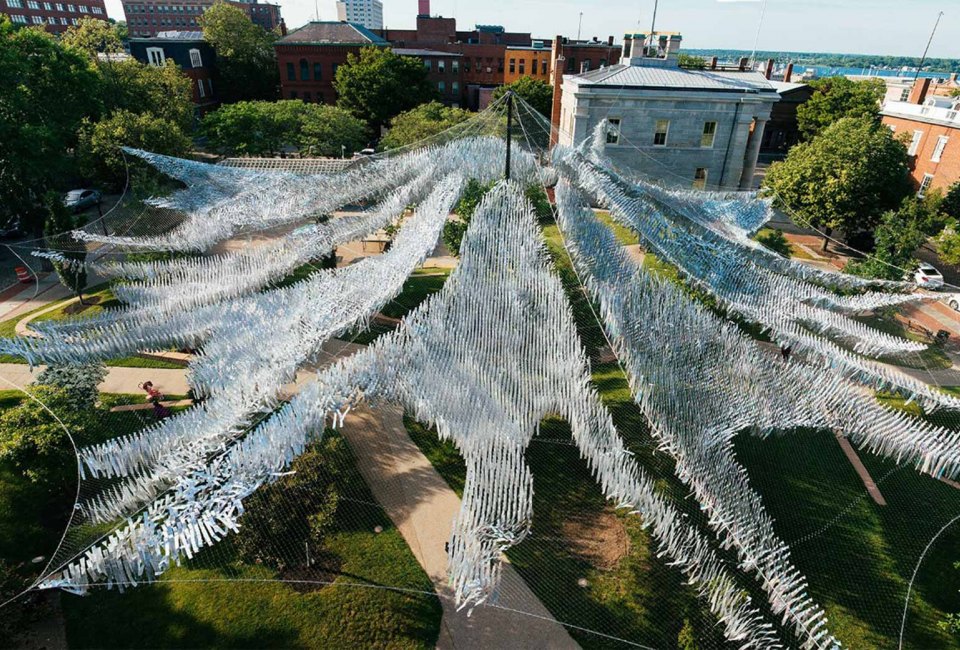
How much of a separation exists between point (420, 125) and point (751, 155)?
24.8m

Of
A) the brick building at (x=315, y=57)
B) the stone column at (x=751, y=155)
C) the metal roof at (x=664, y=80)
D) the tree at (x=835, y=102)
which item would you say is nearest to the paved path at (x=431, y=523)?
the metal roof at (x=664, y=80)

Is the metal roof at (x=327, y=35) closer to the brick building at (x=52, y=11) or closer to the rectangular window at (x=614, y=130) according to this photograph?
the rectangular window at (x=614, y=130)

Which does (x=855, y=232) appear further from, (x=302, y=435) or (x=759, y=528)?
(x=302, y=435)

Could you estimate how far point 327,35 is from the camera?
61375mm

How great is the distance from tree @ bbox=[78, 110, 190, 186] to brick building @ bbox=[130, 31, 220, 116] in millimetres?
26508

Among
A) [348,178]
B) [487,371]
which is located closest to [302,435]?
[487,371]

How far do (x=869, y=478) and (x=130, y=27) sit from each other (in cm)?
15014

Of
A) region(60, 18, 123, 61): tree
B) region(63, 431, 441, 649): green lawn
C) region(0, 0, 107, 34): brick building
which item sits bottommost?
region(63, 431, 441, 649): green lawn

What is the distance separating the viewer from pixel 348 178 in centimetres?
2036

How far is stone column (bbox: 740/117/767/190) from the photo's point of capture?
39.0 metres

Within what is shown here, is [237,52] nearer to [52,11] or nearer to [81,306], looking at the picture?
[52,11]

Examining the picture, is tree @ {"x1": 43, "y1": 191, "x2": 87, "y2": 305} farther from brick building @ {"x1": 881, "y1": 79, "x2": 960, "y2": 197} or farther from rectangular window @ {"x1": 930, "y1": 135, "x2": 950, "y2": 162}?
rectangular window @ {"x1": 930, "y1": 135, "x2": 950, "y2": 162}

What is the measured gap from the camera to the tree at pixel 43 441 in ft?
45.0

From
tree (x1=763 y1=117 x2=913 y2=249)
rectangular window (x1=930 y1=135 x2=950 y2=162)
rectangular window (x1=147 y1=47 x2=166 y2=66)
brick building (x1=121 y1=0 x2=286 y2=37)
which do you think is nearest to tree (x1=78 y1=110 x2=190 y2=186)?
rectangular window (x1=147 y1=47 x2=166 y2=66)
